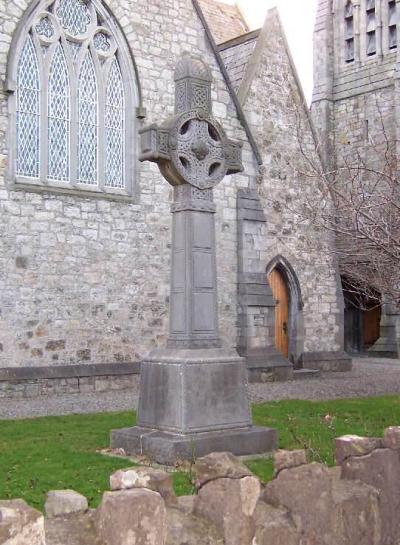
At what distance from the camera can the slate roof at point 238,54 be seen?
18.9m

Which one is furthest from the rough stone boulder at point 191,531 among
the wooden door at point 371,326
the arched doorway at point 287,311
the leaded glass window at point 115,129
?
the wooden door at point 371,326

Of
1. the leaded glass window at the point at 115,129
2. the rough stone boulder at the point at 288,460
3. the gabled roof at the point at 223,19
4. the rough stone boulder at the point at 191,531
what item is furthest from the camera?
the gabled roof at the point at 223,19

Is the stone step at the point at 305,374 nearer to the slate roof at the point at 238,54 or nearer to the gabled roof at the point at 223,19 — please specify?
the slate roof at the point at 238,54

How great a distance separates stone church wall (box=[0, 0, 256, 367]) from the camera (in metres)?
13.8

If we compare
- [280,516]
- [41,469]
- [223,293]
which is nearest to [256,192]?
[223,293]

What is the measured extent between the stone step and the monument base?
370 inches

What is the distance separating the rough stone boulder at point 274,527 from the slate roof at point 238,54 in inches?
654

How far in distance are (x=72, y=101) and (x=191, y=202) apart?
769 cm

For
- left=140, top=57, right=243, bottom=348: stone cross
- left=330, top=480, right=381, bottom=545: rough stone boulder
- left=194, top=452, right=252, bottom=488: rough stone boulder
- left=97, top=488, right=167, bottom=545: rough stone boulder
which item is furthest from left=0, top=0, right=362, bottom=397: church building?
left=97, top=488, right=167, bottom=545: rough stone boulder

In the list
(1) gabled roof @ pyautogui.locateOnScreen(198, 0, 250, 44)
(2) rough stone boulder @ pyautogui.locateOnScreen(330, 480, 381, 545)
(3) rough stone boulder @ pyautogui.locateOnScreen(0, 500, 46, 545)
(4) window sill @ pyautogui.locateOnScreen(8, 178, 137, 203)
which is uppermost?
(1) gabled roof @ pyautogui.locateOnScreen(198, 0, 250, 44)

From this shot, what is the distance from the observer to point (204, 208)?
8211 mm

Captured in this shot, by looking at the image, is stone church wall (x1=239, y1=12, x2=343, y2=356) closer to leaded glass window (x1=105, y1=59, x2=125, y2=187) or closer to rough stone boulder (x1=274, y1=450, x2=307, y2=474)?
leaded glass window (x1=105, y1=59, x2=125, y2=187)

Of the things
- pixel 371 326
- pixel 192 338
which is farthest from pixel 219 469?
pixel 371 326

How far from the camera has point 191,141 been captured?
27.0 ft
